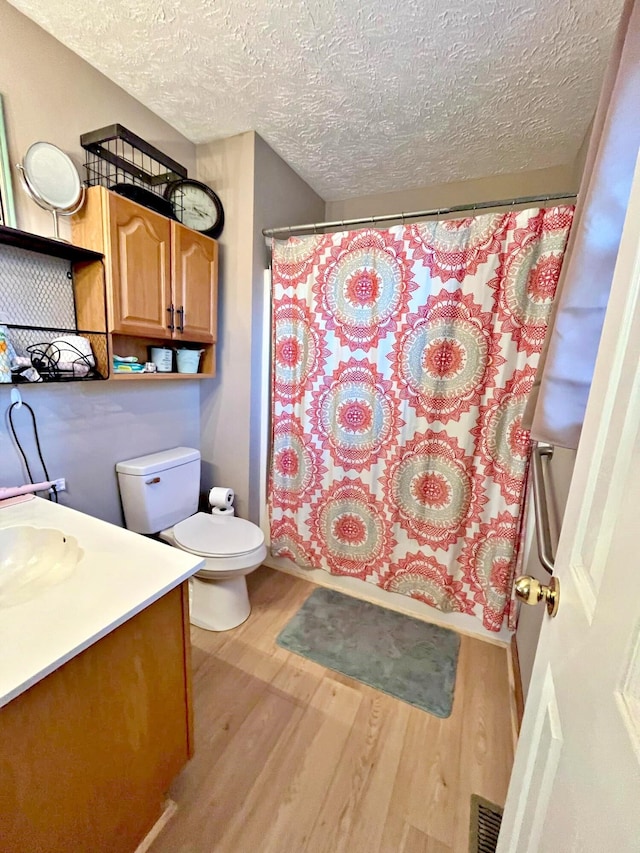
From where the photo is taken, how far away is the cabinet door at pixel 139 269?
1335 millimetres

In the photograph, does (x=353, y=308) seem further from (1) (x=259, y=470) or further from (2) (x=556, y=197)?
(1) (x=259, y=470)

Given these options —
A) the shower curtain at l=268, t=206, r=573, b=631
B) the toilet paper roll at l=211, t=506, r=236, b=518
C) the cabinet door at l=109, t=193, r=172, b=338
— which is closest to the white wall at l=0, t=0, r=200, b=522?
the cabinet door at l=109, t=193, r=172, b=338

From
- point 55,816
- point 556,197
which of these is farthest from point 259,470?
point 556,197

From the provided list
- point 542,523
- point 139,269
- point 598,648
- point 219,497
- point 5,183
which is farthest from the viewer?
point 219,497

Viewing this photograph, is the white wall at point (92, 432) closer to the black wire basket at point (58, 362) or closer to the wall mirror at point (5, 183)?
the black wire basket at point (58, 362)

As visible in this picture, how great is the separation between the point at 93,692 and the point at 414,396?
4.84 ft

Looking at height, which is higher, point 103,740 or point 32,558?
point 32,558

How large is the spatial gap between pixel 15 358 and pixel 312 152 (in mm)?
1667

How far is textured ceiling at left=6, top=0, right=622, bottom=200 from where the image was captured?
43.6 inches

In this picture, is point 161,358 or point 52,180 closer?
point 52,180

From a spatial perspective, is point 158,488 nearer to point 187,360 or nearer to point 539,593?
point 187,360

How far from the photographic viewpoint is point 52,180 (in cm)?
123

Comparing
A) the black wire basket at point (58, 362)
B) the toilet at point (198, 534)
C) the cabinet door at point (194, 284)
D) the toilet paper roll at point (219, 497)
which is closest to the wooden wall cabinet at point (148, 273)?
the cabinet door at point (194, 284)

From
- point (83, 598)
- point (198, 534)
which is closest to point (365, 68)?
point (83, 598)
